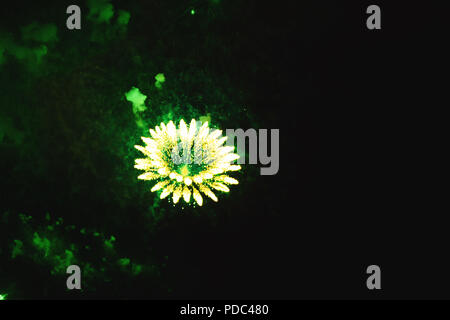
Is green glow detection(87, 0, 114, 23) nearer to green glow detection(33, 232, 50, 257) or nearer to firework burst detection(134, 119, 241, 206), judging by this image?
firework burst detection(134, 119, 241, 206)

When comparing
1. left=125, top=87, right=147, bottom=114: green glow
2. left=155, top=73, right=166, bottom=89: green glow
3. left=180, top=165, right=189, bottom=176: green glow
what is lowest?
left=180, top=165, right=189, bottom=176: green glow

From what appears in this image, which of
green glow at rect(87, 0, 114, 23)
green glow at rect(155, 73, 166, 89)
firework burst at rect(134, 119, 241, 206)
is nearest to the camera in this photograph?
firework burst at rect(134, 119, 241, 206)

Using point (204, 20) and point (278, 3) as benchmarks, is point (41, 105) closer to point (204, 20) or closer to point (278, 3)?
point (204, 20)

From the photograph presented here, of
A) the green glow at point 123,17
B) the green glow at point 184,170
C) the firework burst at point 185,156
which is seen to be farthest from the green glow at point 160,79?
the green glow at point 184,170

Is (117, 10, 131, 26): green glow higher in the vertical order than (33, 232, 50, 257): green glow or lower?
higher

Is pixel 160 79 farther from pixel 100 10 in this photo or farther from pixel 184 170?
pixel 184 170

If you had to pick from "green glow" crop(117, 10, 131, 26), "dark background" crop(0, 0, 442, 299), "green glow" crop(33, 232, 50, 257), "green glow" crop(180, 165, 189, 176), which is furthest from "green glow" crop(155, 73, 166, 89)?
"green glow" crop(33, 232, 50, 257)

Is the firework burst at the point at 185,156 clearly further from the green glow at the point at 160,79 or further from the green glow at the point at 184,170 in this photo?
the green glow at the point at 160,79

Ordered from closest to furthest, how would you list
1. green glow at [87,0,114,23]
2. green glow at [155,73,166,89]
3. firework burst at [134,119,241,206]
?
firework burst at [134,119,241,206]
green glow at [87,0,114,23]
green glow at [155,73,166,89]

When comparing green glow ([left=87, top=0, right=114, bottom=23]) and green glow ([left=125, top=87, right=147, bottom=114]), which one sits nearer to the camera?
green glow ([left=87, top=0, right=114, bottom=23])
